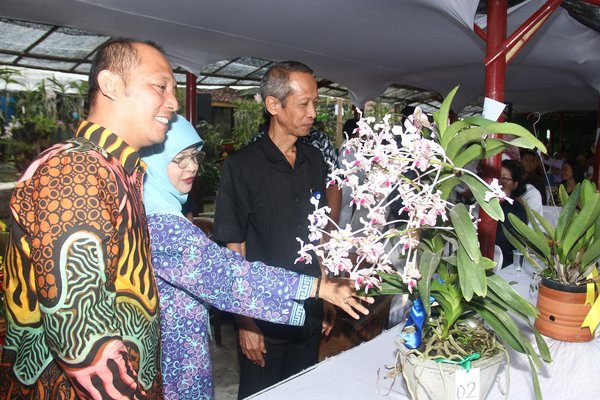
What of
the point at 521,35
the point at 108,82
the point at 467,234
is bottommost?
the point at 467,234

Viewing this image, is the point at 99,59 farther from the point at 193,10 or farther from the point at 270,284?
the point at 193,10

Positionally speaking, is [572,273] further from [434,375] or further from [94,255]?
[94,255]

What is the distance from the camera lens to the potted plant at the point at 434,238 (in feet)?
2.90

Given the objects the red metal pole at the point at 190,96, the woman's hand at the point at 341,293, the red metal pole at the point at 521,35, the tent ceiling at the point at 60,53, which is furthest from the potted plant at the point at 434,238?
the tent ceiling at the point at 60,53

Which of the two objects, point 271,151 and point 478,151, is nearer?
point 478,151

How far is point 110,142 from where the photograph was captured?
1.00 m

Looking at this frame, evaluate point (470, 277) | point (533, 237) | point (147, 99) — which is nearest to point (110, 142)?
point (147, 99)

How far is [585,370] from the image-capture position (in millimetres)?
1261

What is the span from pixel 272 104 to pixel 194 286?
1.00 m

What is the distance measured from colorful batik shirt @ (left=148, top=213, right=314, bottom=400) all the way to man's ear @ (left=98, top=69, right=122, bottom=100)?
0.39 meters

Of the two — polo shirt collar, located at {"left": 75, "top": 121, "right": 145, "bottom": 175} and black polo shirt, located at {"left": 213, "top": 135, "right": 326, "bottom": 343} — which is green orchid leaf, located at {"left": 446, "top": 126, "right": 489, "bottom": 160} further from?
black polo shirt, located at {"left": 213, "top": 135, "right": 326, "bottom": 343}

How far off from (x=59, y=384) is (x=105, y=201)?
42cm

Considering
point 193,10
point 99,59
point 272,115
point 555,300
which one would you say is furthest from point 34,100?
point 555,300

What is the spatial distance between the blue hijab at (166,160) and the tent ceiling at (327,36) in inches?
58.5
